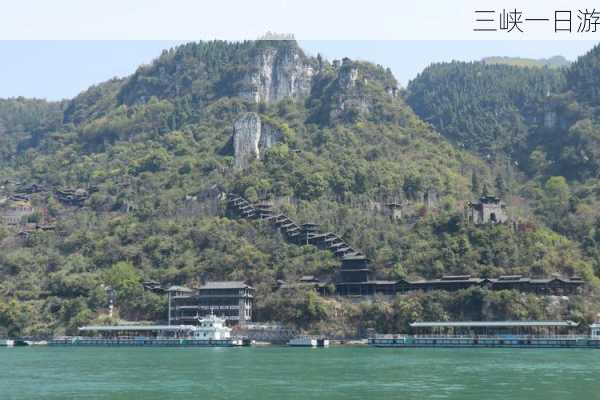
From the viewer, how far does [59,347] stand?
398 feet

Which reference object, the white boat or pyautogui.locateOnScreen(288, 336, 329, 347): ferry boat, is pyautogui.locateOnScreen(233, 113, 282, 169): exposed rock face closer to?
the white boat

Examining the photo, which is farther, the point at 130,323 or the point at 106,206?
the point at 106,206

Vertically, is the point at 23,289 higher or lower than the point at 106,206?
lower

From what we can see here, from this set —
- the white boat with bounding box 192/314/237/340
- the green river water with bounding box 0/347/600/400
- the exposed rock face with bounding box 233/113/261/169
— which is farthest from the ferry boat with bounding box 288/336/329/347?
the exposed rock face with bounding box 233/113/261/169

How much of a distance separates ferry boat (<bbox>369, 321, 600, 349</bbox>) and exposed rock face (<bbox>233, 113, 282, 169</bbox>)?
66.7 meters

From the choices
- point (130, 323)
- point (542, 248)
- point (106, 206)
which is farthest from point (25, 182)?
point (542, 248)

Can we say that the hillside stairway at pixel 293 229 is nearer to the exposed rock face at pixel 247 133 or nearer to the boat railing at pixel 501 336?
the boat railing at pixel 501 336

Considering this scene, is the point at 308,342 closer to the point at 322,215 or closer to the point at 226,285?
the point at 226,285

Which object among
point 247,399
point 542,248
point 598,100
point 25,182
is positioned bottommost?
point 247,399

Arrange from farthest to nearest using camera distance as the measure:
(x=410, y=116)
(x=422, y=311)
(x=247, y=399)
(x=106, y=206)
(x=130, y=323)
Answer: (x=410, y=116) < (x=106, y=206) < (x=130, y=323) < (x=422, y=311) < (x=247, y=399)

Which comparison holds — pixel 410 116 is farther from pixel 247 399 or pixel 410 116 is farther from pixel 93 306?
pixel 247 399

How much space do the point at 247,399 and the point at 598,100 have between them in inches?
5689

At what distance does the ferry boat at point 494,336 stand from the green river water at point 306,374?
480 cm

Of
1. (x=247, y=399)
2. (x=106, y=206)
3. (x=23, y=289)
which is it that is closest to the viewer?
(x=247, y=399)
